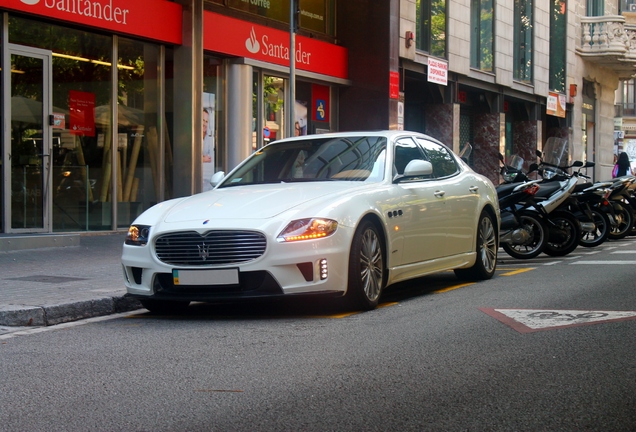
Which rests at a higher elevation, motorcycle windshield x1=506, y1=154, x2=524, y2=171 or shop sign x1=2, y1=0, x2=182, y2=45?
shop sign x1=2, y1=0, x2=182, y2=45

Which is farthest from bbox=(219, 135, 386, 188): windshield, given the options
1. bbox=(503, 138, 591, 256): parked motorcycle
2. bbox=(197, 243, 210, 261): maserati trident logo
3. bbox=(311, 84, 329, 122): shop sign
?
bbox=(311, 84, 329, 122): shop sign

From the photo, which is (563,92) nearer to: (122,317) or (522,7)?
(522,7)

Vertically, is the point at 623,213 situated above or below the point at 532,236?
above

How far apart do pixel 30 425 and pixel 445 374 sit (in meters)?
2.18

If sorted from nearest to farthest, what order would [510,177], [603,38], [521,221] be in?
[521,221], [510,177], [603,38]

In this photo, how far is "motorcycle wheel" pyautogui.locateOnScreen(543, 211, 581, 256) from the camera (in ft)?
44.4

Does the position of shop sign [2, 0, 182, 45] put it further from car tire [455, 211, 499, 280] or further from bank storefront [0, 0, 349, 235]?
car tire [455, 211, 499, 280]

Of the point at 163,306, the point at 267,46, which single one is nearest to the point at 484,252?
the point at 163,306

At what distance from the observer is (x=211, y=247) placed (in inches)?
285

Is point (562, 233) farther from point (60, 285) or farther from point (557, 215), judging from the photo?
point (60, 285)

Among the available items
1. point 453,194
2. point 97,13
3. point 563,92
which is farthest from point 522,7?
point 453,194

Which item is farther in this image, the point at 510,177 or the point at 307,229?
the point at 510,177

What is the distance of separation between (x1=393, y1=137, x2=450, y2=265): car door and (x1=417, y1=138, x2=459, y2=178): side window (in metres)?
0.18

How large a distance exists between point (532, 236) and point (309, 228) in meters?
6.81
